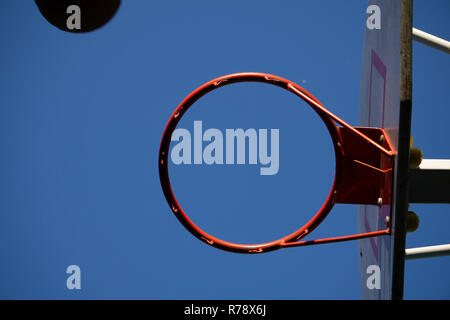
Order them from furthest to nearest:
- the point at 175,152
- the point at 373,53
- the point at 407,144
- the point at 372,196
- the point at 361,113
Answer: the point at 175,152
the point at 361,113
the point at 373,53
the point at 372,196
the point at 407,144

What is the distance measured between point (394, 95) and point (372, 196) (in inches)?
14.4

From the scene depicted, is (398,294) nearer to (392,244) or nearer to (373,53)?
(392,244)

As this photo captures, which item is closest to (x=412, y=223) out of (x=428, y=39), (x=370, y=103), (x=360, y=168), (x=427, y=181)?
(x=427, y=181)

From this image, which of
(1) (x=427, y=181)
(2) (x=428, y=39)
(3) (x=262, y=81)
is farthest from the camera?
(2) (x=428, y=39)

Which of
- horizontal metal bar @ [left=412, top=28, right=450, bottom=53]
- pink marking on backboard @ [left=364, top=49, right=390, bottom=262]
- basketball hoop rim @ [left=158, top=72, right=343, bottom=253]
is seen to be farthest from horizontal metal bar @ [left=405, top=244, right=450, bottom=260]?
horizontal metal bar @ [left=412, top=28, right=450, bottom=53]

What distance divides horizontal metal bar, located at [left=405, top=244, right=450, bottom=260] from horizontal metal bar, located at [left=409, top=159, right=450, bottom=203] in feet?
0.65

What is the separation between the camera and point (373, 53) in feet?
5.19

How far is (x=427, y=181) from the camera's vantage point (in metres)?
1.26

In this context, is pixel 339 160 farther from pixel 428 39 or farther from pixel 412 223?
pixel 428 39

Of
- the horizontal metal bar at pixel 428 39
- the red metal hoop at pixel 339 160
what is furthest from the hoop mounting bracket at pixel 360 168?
the horizontal metal bar at pixel 428 39

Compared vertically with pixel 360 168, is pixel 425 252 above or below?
below

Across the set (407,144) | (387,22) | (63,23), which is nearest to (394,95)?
(407,144)

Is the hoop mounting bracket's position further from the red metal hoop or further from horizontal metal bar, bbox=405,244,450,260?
horizontal metal bar, bbox=405,244,450,260

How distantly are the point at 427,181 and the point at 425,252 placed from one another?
0.96 feet
